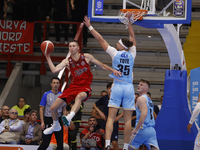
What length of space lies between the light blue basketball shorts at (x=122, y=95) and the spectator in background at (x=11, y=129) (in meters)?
3.64

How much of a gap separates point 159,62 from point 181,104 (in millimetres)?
4888

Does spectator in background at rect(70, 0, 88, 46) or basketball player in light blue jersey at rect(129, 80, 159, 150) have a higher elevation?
spectator in background at rect(70, 0, 88, 46)

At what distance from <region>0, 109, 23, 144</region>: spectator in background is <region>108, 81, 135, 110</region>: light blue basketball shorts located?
364cm

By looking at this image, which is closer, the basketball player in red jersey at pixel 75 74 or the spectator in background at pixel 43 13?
the basketball player in red jersey at pixel 75 74

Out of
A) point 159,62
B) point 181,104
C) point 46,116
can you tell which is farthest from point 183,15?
point 159,62

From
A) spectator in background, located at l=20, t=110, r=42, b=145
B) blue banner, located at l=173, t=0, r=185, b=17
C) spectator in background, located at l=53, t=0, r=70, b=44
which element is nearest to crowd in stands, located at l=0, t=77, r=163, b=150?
spectator in background, located at l=20, t=110, r=42, b=145

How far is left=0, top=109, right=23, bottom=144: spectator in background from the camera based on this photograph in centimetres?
1020

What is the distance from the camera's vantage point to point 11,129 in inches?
411

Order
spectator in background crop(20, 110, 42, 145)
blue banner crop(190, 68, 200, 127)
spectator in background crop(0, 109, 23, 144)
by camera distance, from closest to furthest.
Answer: spectator in background crop(0, 109, 23, 144) → spectator in background crop(20, 110, 42, 145) → blue banner crop(190, 68, 200, 127)

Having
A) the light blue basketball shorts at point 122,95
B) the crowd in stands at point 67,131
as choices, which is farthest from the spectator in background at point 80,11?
the light blue basketball shorts at point 122,95

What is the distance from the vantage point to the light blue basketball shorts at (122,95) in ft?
25.3

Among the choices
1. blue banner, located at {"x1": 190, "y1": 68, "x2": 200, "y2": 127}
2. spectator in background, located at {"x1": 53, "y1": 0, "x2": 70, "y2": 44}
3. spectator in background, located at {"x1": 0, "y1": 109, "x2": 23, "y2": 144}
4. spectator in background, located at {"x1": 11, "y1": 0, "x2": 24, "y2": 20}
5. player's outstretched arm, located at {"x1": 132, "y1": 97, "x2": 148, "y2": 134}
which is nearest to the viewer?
player's outstretched arm, located at {"x1": 132, "y1": 97, "x2": 148, "y2": 134}

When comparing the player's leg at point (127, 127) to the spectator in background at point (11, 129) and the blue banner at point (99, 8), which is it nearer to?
the blue banner at point (99, 8)

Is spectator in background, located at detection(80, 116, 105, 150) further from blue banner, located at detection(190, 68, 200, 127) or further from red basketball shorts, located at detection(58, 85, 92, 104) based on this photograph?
blue banner, located at detection(190, 68, 200, 127)
